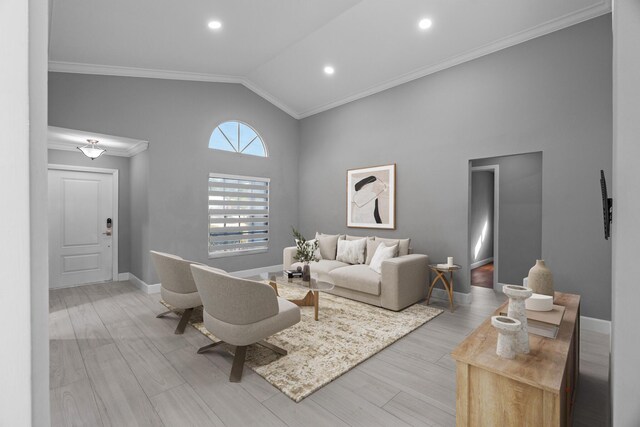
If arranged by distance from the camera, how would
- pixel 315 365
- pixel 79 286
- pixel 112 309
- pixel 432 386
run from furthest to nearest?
1. pixel 79 286
2. pixel 112 309
3. pixel 315 365
4. pixel 432 386

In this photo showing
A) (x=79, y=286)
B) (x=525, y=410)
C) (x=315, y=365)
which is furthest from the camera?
(x=79, y=286)

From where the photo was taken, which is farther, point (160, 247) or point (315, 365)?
point (160, 247)

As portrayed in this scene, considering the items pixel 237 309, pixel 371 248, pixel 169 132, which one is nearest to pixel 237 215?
pixel 169 132

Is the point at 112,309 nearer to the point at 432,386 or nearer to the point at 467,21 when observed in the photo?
the point at 432,386

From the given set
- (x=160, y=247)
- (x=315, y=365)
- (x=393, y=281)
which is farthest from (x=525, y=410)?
(x=160, y=247)

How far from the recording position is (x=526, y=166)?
454cm

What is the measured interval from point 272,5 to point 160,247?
3.76m

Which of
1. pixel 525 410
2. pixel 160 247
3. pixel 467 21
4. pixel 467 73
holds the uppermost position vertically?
pixel 467 21

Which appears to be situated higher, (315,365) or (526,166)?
(526,166)

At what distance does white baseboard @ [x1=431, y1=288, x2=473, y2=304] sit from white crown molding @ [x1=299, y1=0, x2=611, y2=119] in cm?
328

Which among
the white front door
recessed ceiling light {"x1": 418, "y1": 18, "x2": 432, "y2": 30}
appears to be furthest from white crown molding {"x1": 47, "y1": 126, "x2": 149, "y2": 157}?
recessed ceiling light {"x1": 418, "y1": 18, "x2": 432, "y2": 30}

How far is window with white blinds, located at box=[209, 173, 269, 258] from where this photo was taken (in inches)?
208
